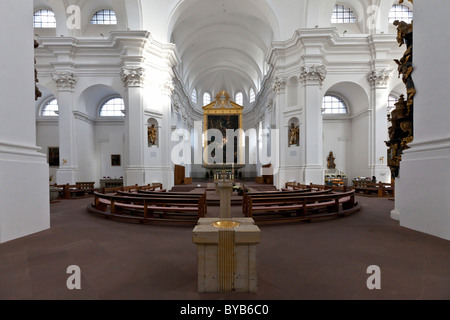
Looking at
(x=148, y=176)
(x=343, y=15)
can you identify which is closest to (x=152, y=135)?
(x=148, y=176)

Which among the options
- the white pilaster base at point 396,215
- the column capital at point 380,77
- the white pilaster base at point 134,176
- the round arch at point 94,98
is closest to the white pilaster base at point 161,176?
the white pilaster base at point 134,176

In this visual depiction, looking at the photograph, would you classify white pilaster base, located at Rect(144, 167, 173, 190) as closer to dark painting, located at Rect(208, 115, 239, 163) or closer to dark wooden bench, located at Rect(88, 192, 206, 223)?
dark wooden bench, located at Rect(88, 192, 206, 223)

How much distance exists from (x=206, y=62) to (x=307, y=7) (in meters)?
12.0

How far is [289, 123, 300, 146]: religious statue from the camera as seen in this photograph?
12.8 metres

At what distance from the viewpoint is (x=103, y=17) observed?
14.6 meters

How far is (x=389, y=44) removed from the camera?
12914mm

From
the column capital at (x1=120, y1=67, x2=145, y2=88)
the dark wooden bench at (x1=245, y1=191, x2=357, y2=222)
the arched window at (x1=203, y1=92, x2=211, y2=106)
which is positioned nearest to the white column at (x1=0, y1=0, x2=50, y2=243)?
the dark wooden bench at (x1=245, y1=191, x2=357, y2=222)

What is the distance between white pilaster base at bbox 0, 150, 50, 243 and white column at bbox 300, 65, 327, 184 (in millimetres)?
11235

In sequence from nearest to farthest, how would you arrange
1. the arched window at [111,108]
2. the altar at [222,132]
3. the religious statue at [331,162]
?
the religious statue at [331,162] → the arched window at [111,108] → the altar at [222,132]

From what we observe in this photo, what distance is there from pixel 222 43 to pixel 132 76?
11.0 m

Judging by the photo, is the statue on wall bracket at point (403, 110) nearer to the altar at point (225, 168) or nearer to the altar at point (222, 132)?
the altar at point (225, 168)

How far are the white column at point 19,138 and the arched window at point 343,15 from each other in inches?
673

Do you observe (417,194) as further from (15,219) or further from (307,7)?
(307,7)

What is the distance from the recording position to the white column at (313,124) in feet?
39.3
